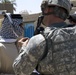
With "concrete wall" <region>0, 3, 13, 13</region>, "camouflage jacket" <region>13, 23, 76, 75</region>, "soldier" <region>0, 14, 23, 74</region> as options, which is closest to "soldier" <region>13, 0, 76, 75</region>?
"camouflage jacket" <region>13, 23, 76, 75</region>

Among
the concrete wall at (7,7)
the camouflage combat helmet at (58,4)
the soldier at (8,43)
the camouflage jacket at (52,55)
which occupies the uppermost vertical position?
the camouflage combat helmet at (58,4)

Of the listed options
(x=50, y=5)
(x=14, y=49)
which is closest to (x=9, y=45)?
(x=14, y=49)

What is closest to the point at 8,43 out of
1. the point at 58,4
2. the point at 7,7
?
the point at 58,4

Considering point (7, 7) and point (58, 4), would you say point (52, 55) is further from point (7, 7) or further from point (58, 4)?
point (7, 7)

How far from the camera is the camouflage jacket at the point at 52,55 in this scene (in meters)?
2.53

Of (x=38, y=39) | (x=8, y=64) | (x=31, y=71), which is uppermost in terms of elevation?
(x=38, y=39)

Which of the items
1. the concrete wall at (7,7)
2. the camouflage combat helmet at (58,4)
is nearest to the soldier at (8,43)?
the camouflage combat helmet at (58,4)

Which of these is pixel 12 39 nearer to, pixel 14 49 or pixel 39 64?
pixel 14 49

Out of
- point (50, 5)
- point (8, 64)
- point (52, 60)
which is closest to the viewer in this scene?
point (52, 60)

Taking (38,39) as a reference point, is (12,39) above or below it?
below

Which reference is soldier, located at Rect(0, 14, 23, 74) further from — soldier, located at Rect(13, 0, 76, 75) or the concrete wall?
the concrete wall

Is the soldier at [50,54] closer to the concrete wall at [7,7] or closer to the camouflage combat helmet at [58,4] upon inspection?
the camouflage combat helmet at [58,4]

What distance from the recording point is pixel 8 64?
4.49 metres

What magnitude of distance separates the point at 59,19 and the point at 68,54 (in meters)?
0.32
